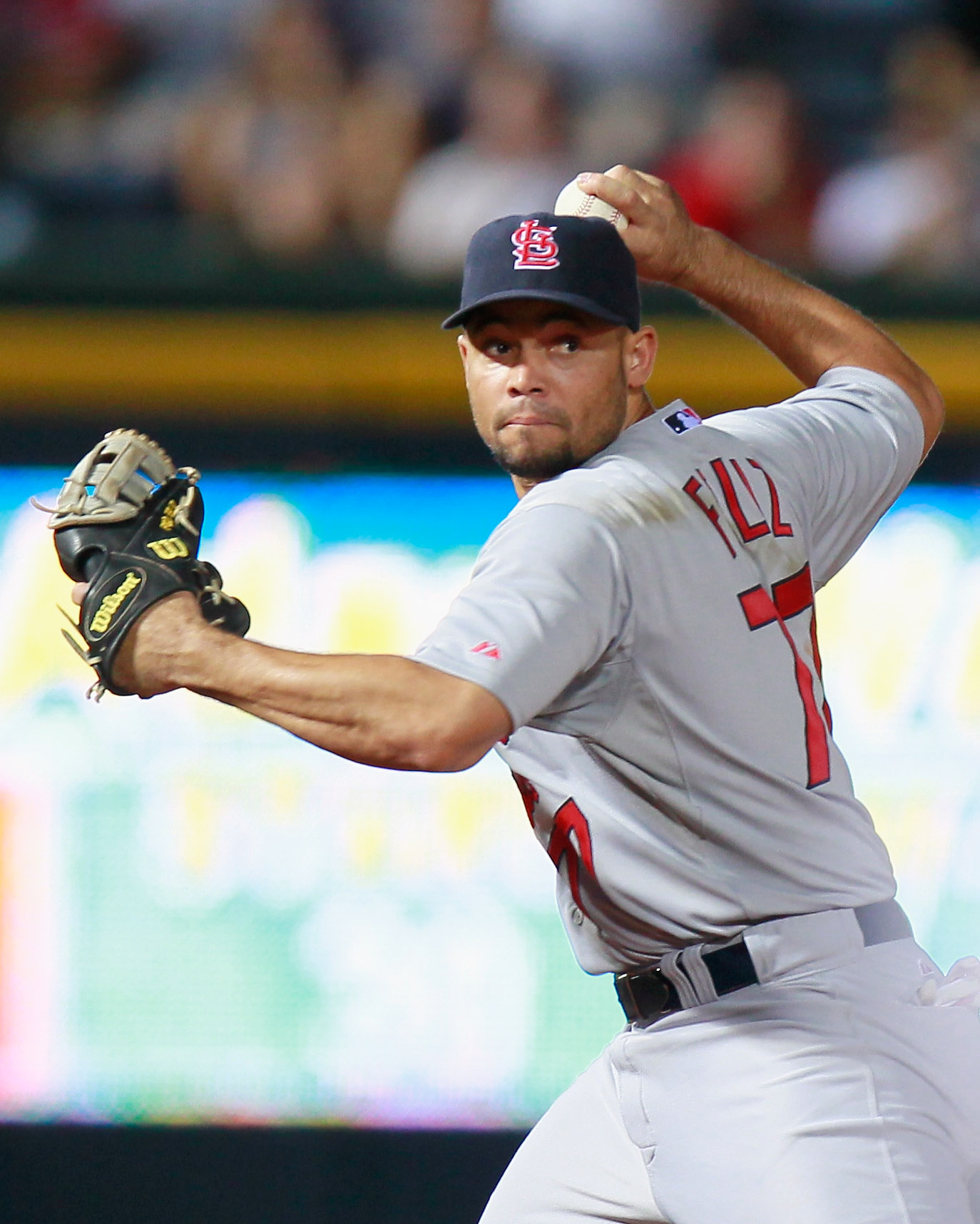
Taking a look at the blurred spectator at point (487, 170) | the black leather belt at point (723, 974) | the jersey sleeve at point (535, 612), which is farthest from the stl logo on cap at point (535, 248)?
the blurred spectator at point (487, 170)

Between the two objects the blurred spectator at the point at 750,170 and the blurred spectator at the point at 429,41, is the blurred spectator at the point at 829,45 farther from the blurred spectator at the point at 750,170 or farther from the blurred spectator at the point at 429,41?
the blurred spectator at the point at 429,41

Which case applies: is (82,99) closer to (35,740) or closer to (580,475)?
(35,740)

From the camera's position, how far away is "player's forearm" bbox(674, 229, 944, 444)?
9.77ft

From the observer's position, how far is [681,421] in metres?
2.52

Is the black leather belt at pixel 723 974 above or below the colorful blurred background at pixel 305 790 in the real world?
below

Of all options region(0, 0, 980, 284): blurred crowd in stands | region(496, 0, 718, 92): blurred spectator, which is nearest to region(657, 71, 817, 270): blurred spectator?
region(0, 0, 980, 284): blurred crowd in stands

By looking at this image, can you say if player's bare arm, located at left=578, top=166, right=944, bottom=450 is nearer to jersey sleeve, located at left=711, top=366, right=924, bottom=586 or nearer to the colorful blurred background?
jersey sleeve, located at left=711, top=366, right=924, bottom=586

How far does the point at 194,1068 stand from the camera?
467cm

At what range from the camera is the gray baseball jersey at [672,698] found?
6.98 ft

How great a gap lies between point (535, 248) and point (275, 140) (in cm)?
336

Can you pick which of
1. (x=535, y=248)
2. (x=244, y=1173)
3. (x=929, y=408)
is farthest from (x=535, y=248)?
(x=244, y=1173)

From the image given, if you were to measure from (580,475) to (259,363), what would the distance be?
2527 millimetres

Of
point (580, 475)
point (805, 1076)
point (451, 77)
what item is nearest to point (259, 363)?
point (451, 77)

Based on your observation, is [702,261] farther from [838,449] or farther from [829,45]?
[829,45]
